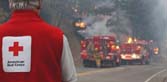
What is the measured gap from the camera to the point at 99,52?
119 feet

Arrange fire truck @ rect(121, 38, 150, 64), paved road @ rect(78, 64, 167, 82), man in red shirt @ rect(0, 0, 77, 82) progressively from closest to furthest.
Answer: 1. man in red shirt @ rect(0, 0, 77, 82)
2. paved road @ rect(78, 64, 167, 82)
3. fire truck @ rect(121, 38, 150, 64)

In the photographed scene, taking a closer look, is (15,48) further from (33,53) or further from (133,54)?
(133,54)

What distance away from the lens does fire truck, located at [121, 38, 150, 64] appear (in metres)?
44.0

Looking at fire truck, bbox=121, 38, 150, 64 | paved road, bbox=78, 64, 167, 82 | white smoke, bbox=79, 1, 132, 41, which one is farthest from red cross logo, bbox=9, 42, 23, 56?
white smoke, bbox=79, 1, 132, 41

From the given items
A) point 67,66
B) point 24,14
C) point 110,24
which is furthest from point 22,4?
point 110,24

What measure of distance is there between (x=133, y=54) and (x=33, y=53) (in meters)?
41.4

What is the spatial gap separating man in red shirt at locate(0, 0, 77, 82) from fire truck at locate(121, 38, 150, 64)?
40.8 metres

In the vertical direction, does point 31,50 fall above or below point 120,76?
above

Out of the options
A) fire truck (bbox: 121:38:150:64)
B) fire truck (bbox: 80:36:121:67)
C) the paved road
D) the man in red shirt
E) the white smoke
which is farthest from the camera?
the white smoke

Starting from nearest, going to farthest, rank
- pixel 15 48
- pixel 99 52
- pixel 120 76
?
pixel 15 48 < pixel 120 76 < pixel 99 52

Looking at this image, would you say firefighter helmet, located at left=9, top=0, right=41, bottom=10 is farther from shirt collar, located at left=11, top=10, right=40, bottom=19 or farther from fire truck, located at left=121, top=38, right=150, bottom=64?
fire truck, located at left=121, top=38, right=150, bottom=64

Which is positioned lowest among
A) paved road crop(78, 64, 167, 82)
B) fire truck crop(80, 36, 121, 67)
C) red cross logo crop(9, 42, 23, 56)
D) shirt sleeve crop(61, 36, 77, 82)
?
paved road crop(78, 64, 167, 82)

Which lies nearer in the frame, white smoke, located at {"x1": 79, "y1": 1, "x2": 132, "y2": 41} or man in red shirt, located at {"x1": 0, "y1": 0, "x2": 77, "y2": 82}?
man in red shirt, located at {"x1": 0, "y1": 0, "x2": 77, "y2": 82}

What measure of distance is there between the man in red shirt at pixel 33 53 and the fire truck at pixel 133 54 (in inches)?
1608
